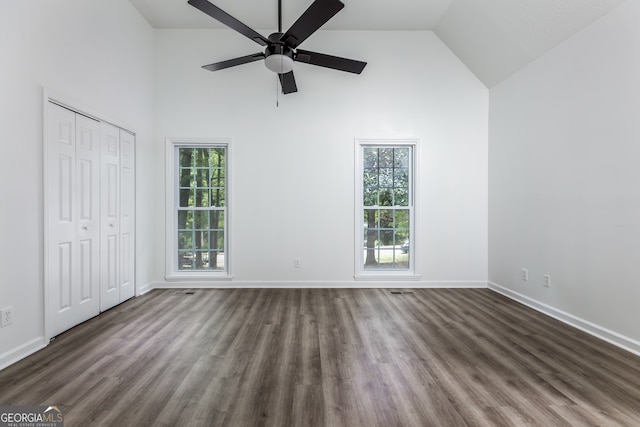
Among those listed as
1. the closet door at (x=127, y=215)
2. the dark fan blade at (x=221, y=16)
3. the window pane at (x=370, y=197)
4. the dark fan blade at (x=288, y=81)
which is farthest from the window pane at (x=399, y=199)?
Answer: the closet door at (x=127, y=215)

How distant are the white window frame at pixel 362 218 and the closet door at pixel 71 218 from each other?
10.5ft

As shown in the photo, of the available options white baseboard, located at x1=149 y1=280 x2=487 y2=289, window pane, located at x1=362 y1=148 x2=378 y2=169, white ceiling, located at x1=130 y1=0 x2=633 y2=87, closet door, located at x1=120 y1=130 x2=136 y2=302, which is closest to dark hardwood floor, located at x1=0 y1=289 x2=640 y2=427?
closet door, located at x1=120 y1=130 x2=136 y2=302

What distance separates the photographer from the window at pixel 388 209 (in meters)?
4.54

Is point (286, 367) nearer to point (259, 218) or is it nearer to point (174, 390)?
point (174, 390)

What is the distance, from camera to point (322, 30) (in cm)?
433

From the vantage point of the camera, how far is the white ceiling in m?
3.07

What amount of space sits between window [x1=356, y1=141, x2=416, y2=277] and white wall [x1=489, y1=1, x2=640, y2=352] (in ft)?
4.19

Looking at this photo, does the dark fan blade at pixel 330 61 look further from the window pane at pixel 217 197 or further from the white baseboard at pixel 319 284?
the white baseboard at pixel 319 284

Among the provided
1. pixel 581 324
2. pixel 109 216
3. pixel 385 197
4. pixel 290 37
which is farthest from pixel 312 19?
pixel 581 324

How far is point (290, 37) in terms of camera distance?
2615mm

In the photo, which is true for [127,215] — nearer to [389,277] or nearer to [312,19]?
[312,19]

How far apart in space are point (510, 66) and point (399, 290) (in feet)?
10.9

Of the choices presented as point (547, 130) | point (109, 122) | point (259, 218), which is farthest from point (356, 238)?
point (109, 122)

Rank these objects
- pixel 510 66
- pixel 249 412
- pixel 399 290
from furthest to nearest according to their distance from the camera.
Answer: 1. pixel 399 290
2. pixel 510 66
3. pixel 249 412
